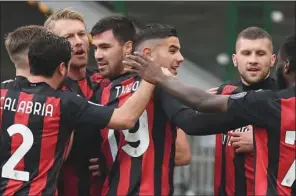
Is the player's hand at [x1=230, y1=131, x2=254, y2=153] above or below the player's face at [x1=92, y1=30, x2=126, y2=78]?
below

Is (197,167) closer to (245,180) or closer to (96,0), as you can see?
(96,0)

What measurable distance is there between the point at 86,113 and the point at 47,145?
0.32 m

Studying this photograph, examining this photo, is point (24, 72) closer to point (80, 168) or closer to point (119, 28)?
point (119, 28)

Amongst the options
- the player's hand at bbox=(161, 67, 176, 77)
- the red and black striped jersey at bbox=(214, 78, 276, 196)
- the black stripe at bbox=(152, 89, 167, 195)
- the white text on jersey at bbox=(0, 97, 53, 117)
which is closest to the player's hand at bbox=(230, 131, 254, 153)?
the red and black striped jersey at bbox=(214, 78, 276, 196)

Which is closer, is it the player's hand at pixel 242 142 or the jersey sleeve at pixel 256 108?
the jersey sleeve at pixel 256 108

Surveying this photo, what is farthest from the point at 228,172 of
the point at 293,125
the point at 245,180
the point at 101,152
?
the point at 293,125

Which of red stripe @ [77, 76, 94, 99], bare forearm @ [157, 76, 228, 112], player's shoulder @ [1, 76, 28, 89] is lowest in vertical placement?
bare forearm @ [157, 76, 228, 112]

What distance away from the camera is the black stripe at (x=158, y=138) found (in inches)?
191

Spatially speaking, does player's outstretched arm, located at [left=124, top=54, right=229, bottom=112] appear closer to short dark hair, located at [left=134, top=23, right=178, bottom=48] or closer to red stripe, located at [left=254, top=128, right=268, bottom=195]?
red stripe, located at [left=254, top=128, right=268, bottom=195]

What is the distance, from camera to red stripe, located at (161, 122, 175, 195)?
4.88 metres

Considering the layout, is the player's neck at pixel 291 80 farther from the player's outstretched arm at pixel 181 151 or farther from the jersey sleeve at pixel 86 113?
the player's outstretched arm at pixel 181 151

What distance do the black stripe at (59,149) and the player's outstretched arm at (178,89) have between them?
1.80 feet

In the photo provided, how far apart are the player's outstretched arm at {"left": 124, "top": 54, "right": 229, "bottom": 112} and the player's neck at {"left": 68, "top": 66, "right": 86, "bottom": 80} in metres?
1.32

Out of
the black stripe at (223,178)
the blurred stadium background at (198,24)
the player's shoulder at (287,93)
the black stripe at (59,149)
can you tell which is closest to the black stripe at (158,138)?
the black stripe at (59,149)
